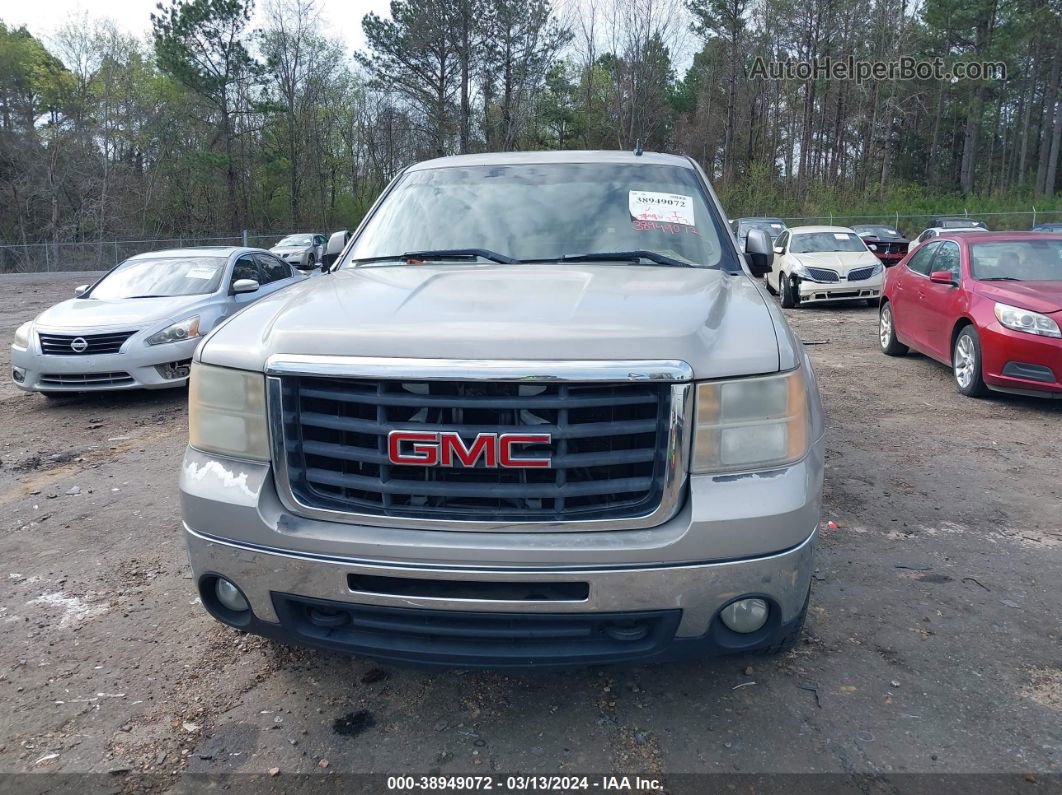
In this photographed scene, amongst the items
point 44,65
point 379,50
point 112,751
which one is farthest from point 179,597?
point 44,65

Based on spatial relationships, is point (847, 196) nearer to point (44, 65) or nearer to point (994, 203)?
point (994, 203)

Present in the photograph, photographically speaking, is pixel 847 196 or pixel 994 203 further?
pixel 847 196

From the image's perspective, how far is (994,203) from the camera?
134 feet

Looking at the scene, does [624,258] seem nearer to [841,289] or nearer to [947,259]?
[947,259]

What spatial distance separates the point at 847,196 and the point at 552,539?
47.3 metres

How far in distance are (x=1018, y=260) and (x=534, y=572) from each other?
299 inches

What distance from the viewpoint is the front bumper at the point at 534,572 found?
2.26 m

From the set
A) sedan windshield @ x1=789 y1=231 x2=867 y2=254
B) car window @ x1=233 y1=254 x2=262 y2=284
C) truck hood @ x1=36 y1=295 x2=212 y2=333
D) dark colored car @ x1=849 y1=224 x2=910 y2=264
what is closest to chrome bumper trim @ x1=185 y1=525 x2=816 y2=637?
truck hood @ x1=36 y1=295 x2=212 y2=333

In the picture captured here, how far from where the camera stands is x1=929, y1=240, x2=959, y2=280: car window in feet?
26.4

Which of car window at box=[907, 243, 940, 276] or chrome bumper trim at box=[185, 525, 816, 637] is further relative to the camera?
car window at box=[907, 243, 940, 276]

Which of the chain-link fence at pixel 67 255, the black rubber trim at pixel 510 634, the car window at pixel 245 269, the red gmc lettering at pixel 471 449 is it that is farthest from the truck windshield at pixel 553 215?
the chain-link fence at pixel 67 255

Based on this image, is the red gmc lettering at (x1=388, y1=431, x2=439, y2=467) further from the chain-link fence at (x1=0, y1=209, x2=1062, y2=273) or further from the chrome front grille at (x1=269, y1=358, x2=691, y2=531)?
the chain-link fence at (x1=0, y1=209, x2=1062, y2=273)

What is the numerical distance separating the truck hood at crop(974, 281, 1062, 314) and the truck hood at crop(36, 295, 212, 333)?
781cm

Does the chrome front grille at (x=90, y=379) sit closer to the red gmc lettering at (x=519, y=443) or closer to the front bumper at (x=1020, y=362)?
the red gmc lettering at (x=519, y=443)
